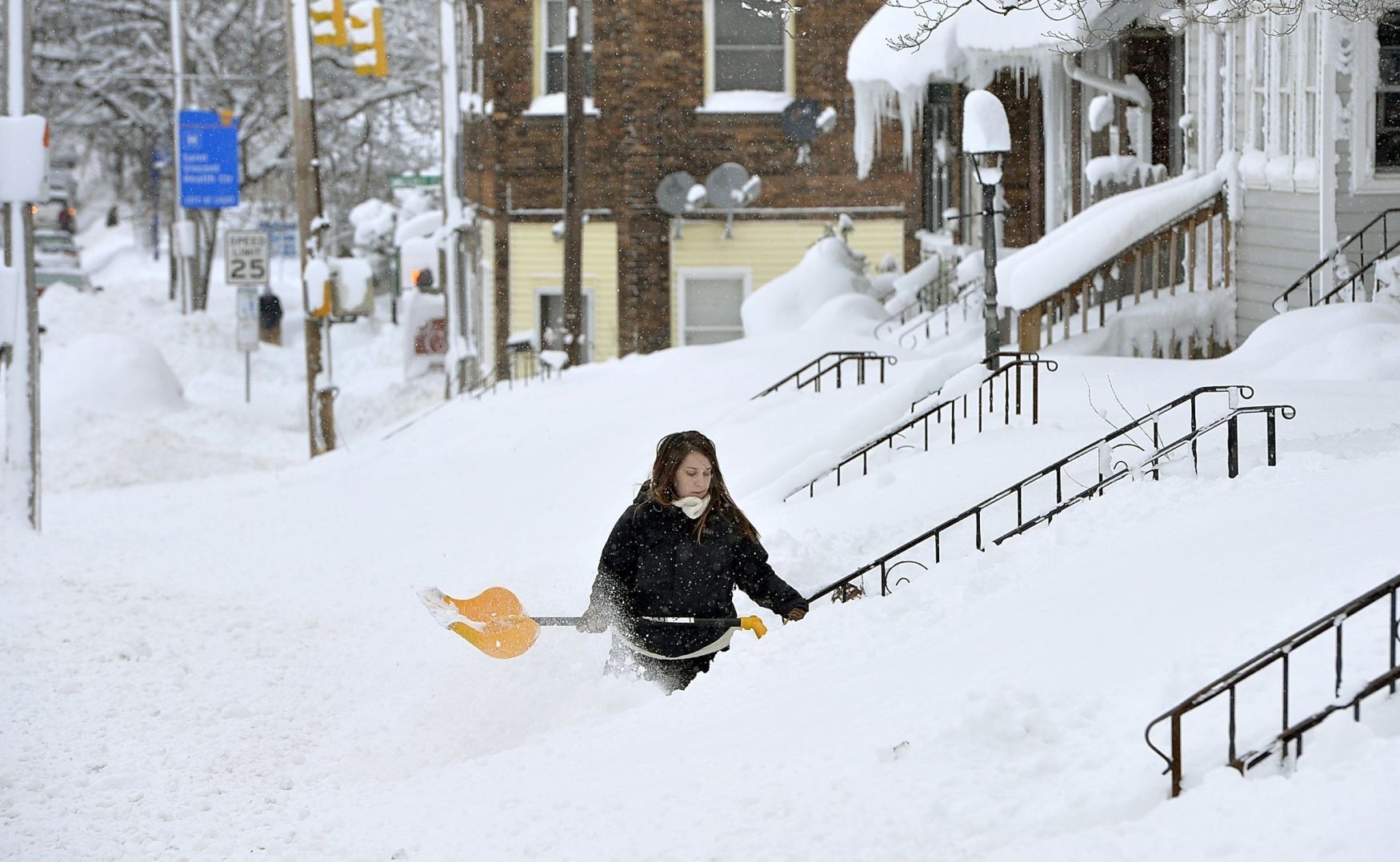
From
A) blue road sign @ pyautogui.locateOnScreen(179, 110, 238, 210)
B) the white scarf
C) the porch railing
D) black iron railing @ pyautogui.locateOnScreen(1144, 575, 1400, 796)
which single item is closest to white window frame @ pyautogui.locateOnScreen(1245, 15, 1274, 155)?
the porch railing

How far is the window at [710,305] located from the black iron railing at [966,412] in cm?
1450

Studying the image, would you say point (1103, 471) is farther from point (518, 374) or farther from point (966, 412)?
point (518, 374)

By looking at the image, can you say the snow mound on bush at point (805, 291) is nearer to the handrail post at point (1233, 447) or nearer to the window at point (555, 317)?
the window at point (555, 317)

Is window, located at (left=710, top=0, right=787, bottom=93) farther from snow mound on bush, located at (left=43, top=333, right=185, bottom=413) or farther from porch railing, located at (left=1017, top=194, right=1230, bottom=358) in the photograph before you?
porch railing, located at (left=1017, top=194, right=1230, bottom=358)

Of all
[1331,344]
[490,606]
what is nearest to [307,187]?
[1331,344]

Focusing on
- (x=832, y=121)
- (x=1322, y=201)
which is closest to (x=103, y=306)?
(x=832, y=121)

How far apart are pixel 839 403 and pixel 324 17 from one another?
563 inches

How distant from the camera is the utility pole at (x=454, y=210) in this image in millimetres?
32750

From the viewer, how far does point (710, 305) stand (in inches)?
1128

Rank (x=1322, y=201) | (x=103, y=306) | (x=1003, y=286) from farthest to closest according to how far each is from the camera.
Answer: (x=103, y=306), (x=1003, y=286), (x=1322, y=201)

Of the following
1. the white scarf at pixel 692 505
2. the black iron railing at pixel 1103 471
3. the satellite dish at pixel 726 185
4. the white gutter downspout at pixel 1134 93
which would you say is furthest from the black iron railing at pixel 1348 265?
the satellite dish at pixel 726 185

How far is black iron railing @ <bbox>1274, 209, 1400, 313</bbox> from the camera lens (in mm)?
15164

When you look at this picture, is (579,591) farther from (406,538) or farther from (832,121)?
(832,121)

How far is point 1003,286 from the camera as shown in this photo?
16.9 meters
